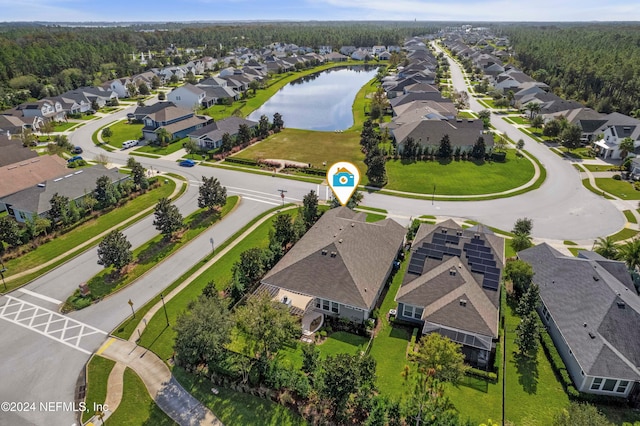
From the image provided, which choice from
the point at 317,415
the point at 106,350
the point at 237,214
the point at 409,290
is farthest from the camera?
the point at 237,214

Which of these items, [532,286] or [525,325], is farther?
[532,286]

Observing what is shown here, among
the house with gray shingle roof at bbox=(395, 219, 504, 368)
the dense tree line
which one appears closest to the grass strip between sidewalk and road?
the house with gray shingle roof at bbox=(395, 219, 504, 368)

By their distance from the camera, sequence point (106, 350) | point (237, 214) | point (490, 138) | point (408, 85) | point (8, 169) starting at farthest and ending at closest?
1. point (408, 85)
2. point (490, 138)
3. point (8, 169)
4. point (237, 214)
5. point (106, 350)

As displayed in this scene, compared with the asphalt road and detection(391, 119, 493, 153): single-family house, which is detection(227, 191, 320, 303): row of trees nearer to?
the asphalt road

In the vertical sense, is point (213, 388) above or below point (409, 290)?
below

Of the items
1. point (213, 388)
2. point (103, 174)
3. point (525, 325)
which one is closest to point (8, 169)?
point (103, 174)

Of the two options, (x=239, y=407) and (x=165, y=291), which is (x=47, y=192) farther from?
(x=239, y=407)

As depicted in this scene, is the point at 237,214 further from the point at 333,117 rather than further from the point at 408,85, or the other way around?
the point at 408,85

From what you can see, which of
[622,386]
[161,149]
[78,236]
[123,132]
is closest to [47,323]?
[78,236]
